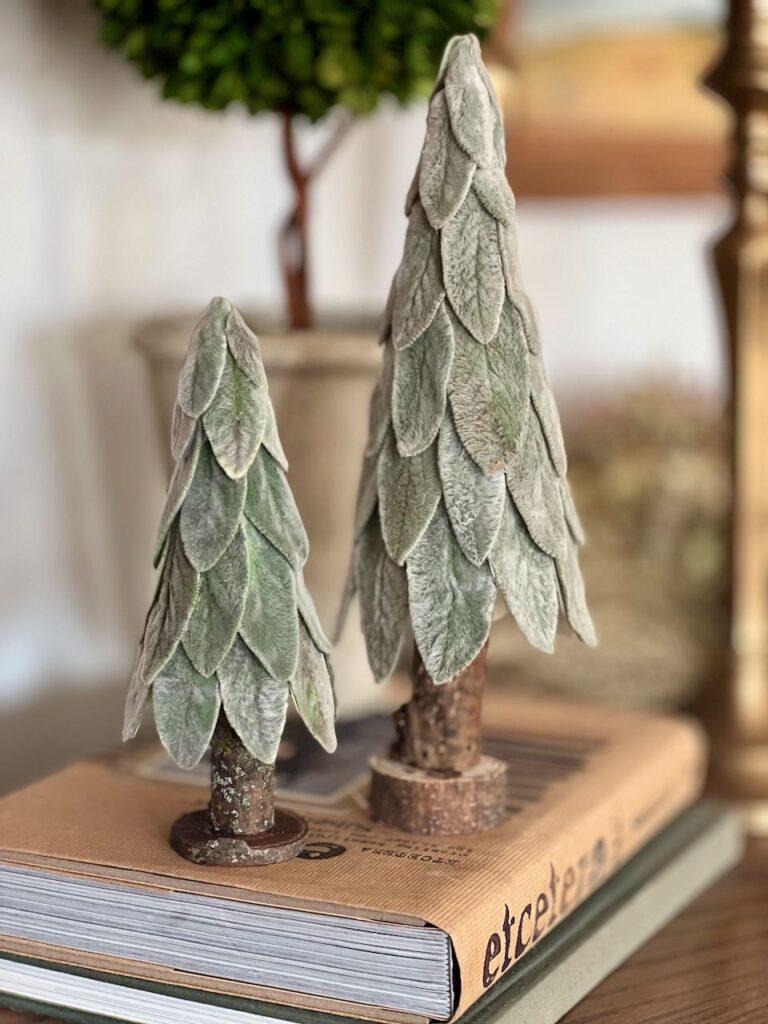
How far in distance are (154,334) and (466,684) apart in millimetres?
304

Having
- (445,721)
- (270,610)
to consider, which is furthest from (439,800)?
(270,610)

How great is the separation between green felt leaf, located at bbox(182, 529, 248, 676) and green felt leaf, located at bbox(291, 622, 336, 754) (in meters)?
0.03

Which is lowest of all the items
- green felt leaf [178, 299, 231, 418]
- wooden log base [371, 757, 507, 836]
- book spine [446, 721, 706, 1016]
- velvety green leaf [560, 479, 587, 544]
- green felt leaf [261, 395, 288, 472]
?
book spine [446, 721, 706, 1016]

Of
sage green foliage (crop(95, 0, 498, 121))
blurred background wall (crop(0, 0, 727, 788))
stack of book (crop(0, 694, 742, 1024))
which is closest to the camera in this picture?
stack of book (crop(0, 694, 742, 1024))

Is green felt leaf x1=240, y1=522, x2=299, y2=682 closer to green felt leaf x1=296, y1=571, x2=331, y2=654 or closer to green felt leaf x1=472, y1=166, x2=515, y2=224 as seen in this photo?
green felt leaf x1=296, y1=571, x2=331, y2=654

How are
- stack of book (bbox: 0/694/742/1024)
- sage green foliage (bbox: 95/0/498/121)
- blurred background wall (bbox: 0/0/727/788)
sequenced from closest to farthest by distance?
stack of book (bbox: 0/694/742/1024) → sage green foliage (bbox: 95/0/498/121) → blurred background wall (bbox: 0/0/727/788)

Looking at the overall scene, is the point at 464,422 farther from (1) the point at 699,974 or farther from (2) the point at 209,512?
(1) the point at 699,974

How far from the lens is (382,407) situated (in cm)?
61

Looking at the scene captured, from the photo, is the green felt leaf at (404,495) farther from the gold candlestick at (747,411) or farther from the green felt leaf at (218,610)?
the gold candlestick at (747,411)

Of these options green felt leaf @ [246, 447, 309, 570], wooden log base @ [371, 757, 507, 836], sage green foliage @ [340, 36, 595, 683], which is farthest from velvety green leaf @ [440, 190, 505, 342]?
wooden log base @ [371, 757, 507, 836]

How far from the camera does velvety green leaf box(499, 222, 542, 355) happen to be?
1.90 feet

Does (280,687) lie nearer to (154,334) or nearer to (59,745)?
(154,334)

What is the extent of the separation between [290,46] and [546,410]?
297 mm

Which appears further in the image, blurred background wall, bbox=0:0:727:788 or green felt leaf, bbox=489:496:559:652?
blurred background wall, bbox=0:0:727:788
